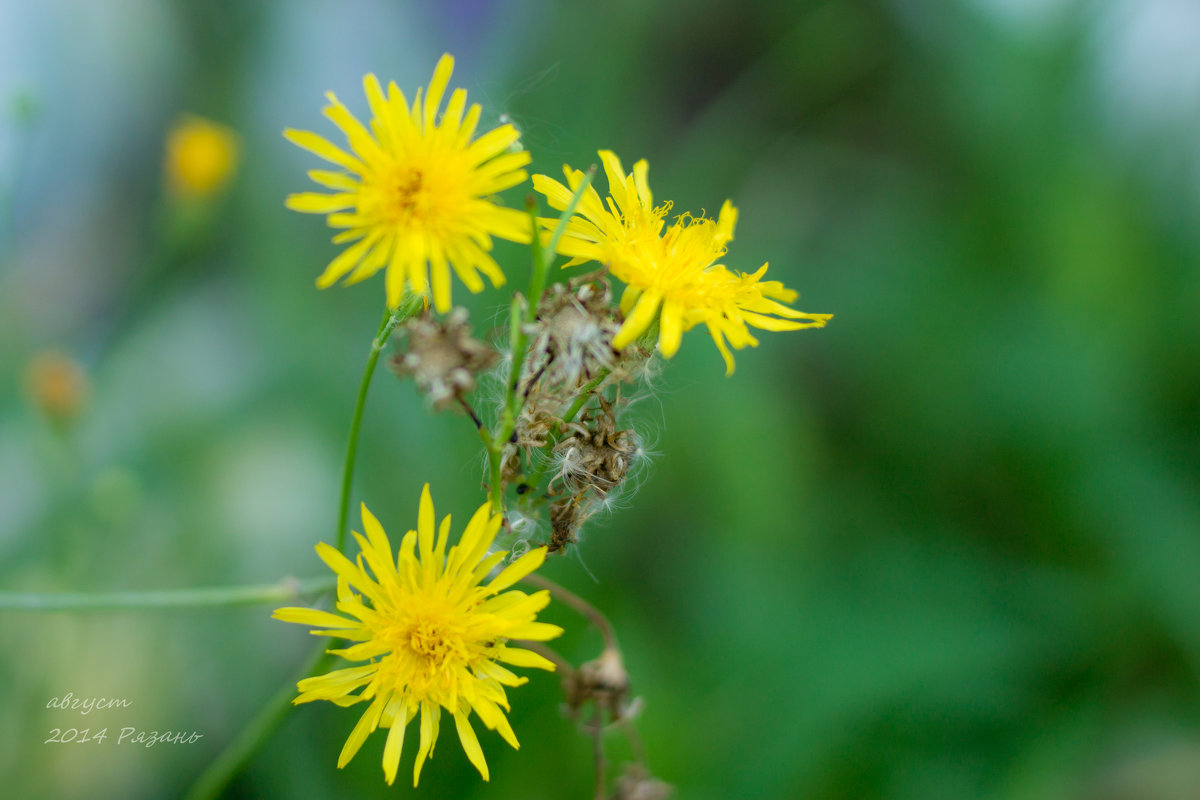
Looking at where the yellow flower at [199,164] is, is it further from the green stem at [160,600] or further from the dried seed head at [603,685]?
the dried seed head at [603,685]

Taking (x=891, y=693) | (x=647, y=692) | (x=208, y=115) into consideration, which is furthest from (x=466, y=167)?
(x=208, y=115)

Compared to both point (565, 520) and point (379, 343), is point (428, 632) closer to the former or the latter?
point (565, 520)

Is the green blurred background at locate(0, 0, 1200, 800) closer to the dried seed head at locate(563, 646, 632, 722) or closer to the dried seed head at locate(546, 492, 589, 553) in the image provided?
the dried seed head at locate(563, 646, 632, 722)

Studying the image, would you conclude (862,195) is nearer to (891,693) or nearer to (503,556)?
(891,693)

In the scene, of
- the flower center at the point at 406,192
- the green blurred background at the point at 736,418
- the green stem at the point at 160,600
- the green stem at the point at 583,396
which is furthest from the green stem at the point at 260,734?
the green blurred background at the point at 736,418

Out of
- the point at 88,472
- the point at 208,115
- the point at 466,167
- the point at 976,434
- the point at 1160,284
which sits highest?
the point at 208,115

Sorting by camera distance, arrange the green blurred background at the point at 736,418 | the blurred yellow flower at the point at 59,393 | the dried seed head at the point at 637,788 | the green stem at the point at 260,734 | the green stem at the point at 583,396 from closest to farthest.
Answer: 1. the green stem at the point at 583,396
2. the green stem at the point at 260,734
3. the dried seed head at the point at 637,788
4. the blurred yellow flower at the point at 59,393
5. the green blurred background at the point at 736,418

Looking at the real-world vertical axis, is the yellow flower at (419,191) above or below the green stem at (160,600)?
above
